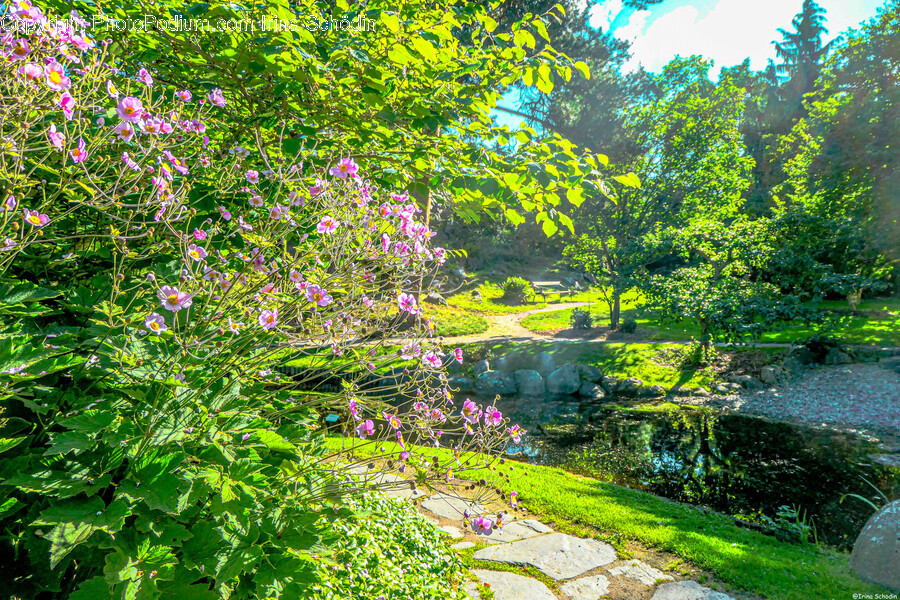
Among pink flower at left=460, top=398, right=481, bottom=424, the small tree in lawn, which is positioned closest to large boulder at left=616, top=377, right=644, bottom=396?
the small tree in lawn

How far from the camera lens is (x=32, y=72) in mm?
1281

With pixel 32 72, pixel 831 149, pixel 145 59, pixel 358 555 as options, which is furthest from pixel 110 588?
pixel 831 149

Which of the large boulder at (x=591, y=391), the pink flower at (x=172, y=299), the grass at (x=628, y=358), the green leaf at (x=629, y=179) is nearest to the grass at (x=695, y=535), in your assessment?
the pink flower at (x=172, y=299)

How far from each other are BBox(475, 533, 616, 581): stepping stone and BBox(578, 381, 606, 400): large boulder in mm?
7902

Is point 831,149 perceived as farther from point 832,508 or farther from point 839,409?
point 832,508

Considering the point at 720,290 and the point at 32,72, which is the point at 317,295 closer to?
the point at 32,72

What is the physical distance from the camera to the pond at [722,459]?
591 centimetres

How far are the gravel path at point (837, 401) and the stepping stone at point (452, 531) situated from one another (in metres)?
8.81

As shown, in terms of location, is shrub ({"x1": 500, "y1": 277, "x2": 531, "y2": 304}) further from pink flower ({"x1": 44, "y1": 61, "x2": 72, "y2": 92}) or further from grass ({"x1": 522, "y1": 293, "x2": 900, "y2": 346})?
pink flower ({"x1": 44, "y1": 61, "x2": 72, "y2": 92})

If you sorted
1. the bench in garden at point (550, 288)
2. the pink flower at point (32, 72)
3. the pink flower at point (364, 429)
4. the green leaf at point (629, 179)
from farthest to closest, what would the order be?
1. the bench in garden at point (550, 288)
2. the green leaf at point (629, 179)
3. the pink flower at point (364, 429)
4. the pink flower at point (32, 72)

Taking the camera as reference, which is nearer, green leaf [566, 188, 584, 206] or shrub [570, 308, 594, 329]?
green leaf [566, 188, 584, 206]

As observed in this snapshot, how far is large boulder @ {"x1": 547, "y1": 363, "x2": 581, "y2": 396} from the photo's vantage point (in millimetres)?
12061

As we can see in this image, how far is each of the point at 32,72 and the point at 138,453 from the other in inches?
45.8

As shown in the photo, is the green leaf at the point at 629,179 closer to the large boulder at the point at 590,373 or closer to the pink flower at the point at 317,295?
the pink flower at the point at 317,295
